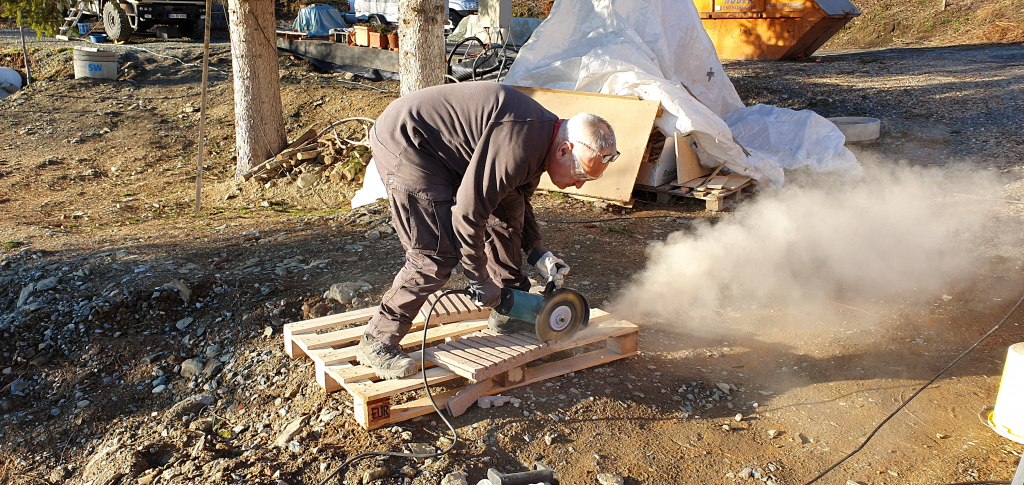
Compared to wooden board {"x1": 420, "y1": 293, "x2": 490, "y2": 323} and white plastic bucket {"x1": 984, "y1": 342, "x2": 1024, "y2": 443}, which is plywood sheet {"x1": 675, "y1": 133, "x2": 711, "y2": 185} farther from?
white plastic bucket {"x1": 984, "y1": 342, "x2": 1024, "y2": 443}

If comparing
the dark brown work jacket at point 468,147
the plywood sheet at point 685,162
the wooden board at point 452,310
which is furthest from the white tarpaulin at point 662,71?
the dark brown work jacket at point 468,147

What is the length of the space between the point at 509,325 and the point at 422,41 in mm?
3924

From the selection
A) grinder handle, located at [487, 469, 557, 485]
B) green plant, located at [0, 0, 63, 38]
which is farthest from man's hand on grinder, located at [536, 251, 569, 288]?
green plant, located at [0, 0, 63, 38]

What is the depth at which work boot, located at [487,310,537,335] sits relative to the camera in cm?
360

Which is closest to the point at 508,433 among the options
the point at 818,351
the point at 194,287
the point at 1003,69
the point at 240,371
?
the point at 240,371

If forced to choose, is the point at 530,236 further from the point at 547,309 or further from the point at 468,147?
the point at 468,147

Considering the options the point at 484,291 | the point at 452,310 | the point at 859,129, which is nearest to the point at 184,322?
the point at 452,310

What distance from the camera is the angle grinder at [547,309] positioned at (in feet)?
10.8

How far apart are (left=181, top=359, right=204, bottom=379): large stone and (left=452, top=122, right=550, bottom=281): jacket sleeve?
1980 mm

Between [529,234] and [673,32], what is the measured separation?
510 cm

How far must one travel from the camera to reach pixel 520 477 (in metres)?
2.70

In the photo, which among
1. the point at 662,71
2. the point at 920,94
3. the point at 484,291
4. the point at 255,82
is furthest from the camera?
the point at 920,94

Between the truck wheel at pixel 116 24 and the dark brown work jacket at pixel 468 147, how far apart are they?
53.7ft

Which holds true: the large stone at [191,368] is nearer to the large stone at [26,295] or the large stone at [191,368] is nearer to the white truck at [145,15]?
the large stone at [26,295]
